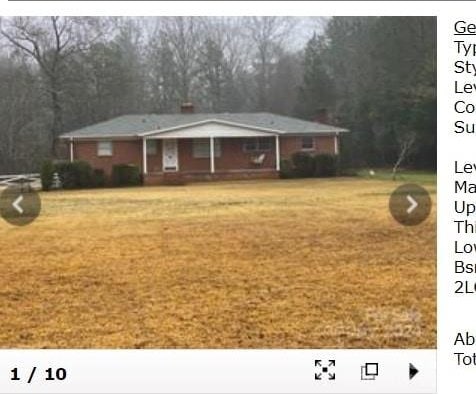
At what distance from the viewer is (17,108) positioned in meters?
3.11

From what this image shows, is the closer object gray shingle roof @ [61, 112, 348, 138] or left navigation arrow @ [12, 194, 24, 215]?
left navigation arrow @ [12, 194, 24, 215]

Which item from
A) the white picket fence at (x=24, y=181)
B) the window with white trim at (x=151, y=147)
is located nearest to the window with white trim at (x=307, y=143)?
the window with white trim at (x=151, y=147)

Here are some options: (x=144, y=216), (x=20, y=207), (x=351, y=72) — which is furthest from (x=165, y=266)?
(x=351, y=72)

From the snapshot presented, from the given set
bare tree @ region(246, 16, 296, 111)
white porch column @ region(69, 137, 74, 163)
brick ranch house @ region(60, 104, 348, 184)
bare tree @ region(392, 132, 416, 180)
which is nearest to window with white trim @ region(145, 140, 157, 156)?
brick ranch house @ region(60, 104, 348, 184)

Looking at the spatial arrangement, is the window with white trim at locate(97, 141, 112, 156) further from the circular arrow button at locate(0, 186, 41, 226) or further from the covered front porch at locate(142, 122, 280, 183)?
the circular arrow button at locate(0, 186, 41, 226)

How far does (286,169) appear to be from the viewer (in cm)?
329

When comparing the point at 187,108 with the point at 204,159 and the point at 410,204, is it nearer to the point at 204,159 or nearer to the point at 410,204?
the point at 204,159

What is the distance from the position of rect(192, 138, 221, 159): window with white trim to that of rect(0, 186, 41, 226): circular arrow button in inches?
23.0

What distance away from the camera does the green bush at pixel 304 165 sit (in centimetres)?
323

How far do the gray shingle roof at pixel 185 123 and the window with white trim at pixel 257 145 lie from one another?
48mm

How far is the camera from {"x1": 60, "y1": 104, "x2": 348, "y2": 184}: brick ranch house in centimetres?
319

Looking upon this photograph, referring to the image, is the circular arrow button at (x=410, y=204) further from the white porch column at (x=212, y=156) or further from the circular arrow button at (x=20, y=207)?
the circular arrow button at (x=20, y=207)

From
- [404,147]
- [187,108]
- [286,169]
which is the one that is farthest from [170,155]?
[404,147]

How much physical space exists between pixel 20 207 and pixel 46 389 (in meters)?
0.61
